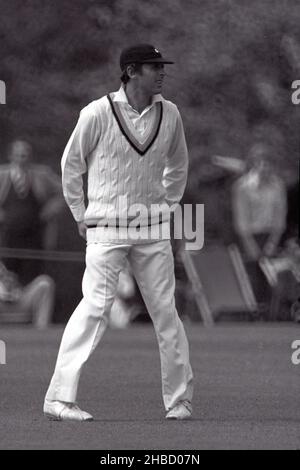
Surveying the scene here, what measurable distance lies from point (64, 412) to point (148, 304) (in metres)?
0.79

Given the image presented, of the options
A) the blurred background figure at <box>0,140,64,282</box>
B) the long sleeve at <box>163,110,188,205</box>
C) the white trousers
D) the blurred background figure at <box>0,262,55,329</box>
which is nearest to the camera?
the white trousers

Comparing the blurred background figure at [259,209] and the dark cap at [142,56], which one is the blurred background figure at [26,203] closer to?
the blurred background figure at [259,209]

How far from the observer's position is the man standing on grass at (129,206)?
34.3 ft

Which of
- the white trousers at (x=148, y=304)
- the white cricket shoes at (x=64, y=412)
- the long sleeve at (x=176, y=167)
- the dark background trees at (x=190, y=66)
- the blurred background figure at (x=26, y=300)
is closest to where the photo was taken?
the white cricket shoes at (x=64, y=412)

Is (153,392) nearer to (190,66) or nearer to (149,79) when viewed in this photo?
(149,79)

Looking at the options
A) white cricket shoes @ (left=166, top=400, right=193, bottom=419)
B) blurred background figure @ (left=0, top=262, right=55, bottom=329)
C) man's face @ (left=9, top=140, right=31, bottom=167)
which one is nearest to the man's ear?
white cricket shoes @ (left=166, top=400, right=193, bottom=419)

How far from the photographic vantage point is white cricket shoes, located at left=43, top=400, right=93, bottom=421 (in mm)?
10297

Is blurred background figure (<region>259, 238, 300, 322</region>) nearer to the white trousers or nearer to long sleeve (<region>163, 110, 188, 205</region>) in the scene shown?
long sleeve (<region>163, 110, 188, 205</region>)

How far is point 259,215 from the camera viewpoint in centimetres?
1912

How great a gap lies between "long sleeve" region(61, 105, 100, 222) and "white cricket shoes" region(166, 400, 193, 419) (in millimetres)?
1152

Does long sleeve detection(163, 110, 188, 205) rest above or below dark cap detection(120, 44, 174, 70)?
below

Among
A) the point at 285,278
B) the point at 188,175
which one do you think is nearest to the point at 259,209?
the point at 285,278

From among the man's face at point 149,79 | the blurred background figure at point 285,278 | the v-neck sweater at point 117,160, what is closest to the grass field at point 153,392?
the blurred background figure at point 285,278

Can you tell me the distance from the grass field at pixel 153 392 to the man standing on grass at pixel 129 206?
435 millimetres
